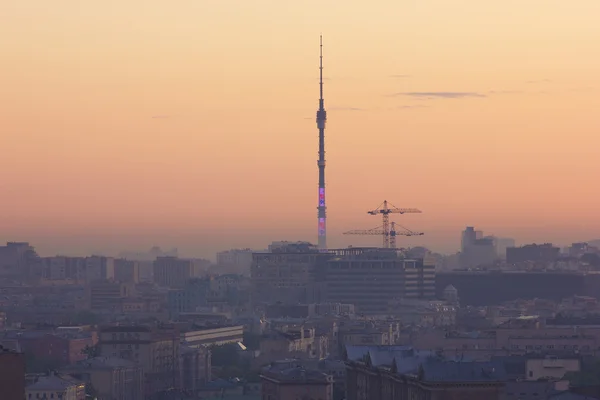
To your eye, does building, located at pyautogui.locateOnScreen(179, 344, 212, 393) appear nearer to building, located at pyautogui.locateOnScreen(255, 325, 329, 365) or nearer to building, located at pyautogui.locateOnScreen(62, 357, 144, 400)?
building, located at pyautogui.locateOnScreen(255, 325, 329, 365)

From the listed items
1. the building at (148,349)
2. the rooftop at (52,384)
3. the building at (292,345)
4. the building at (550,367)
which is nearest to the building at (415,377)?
the rooftop at (52,384)

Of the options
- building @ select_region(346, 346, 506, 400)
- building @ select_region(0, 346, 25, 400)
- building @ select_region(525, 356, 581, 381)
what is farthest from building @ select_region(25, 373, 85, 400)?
building @ select_region(0, 346, 25, 400)

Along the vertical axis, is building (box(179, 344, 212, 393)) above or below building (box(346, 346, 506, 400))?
above

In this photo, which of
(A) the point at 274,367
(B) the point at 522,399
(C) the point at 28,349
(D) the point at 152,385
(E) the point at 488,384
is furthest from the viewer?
(C) the point at 28,349

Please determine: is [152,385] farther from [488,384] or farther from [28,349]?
[488,384]

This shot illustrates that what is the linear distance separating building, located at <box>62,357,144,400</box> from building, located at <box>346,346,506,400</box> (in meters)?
35.1

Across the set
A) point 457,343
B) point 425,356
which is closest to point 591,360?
point 457,343

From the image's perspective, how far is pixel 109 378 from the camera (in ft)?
509

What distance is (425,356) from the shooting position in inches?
4269

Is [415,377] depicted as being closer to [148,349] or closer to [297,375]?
[297,375]

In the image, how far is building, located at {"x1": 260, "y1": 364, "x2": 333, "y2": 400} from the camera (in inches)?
4887

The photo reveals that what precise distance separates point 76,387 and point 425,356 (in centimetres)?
3590

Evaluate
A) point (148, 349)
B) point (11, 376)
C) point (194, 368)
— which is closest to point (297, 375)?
point (194, 368)

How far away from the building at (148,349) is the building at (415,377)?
165ft
